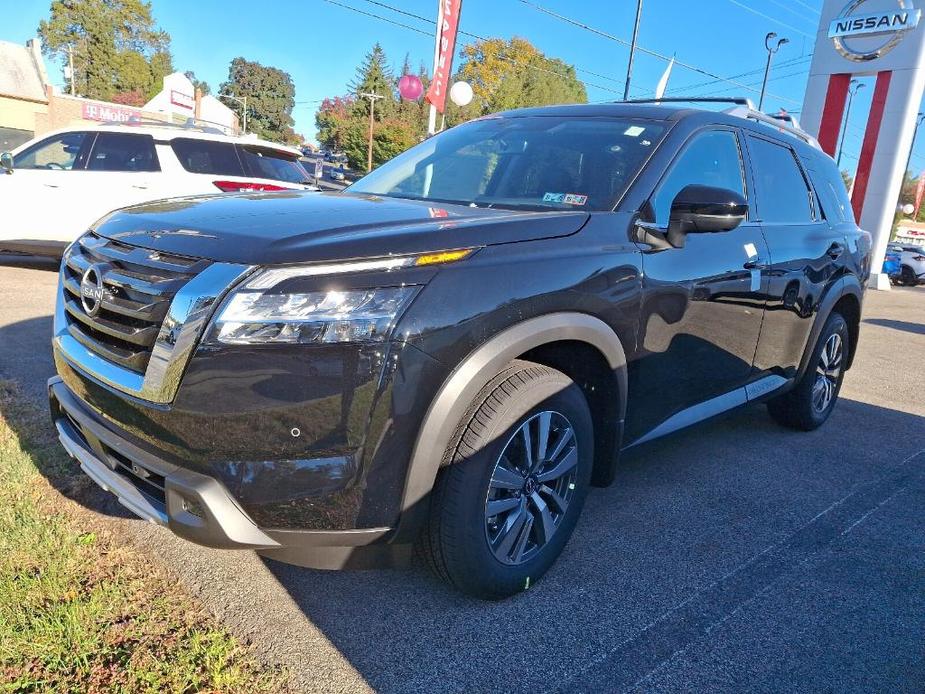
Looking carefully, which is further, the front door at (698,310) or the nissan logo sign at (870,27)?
the nissan logo sign at (870,27)

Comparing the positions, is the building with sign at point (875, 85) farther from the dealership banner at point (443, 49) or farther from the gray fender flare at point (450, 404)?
the gray fender flare at point (450, 404)

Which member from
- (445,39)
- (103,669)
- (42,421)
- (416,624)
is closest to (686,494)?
(416,624)

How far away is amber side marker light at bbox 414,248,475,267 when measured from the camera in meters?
2.06

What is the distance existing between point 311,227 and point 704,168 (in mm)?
2034

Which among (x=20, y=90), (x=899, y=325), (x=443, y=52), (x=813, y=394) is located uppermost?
(x=20, y=90)

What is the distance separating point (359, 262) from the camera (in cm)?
200

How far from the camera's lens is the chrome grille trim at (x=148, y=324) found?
1952mm

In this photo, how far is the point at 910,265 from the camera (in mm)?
24047

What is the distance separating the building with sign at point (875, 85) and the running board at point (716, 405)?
57.0 feet

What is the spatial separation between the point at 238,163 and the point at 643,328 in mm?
6616

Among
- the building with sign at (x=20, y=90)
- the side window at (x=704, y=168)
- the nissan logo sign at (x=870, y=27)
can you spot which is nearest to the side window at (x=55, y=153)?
the side window at (x=704, y=168)

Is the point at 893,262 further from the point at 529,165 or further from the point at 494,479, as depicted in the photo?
the point at 494,479

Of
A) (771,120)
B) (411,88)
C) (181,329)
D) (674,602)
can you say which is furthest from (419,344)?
(411,88)

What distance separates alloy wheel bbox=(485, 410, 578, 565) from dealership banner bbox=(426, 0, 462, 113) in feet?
38.9
